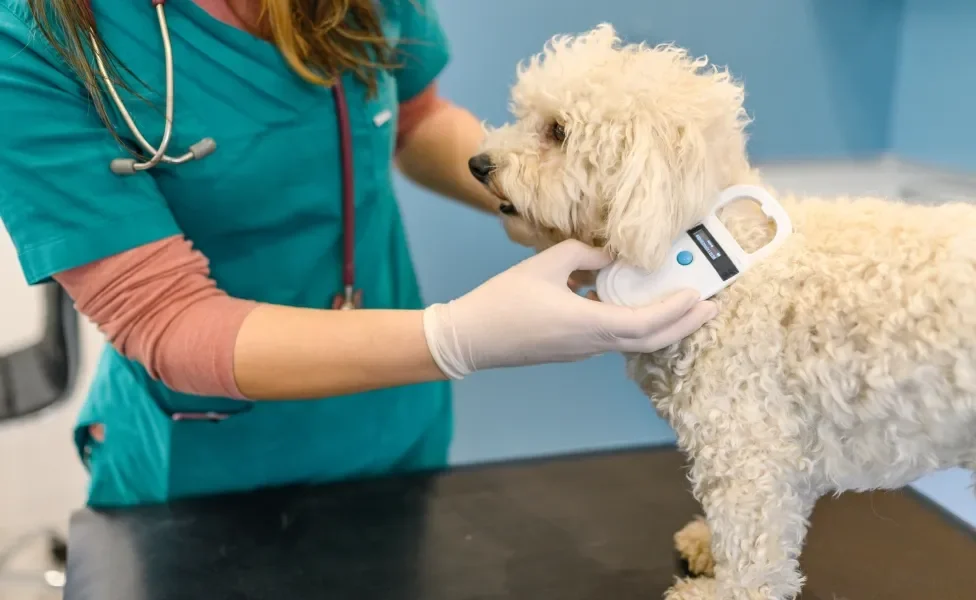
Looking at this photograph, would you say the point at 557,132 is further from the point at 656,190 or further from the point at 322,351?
the point at 322,351

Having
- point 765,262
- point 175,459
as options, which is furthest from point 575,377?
point 765,262

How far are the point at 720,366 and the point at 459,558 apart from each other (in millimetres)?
409

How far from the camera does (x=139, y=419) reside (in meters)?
1.03

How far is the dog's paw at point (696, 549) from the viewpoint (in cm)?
90

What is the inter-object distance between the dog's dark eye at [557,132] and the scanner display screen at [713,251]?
0.57 ft

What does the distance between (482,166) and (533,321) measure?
19 cm

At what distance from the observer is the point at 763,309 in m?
0.72

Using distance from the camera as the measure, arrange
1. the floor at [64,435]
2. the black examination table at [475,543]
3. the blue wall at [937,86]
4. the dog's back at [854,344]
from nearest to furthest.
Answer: the dog's back at [854,344]
the black examination table at [475,543]
the blue wall at [937,86]
the floor at [64,435]

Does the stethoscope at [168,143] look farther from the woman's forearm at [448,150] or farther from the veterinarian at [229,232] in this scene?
the woman's forearm at [448,150]

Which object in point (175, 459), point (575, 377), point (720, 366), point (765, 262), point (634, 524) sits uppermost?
point (765, 262)

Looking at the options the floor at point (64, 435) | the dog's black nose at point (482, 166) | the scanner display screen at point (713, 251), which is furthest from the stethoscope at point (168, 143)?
the floor at point (64, 435)

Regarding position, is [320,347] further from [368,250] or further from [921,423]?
[921,423]

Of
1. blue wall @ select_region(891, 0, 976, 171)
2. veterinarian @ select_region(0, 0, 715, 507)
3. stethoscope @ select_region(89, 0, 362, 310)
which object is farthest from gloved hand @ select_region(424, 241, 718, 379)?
blue wall @ select_region(891, 0, 976, 171)

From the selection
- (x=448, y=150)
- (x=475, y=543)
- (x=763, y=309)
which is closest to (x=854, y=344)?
(x=763, y=309)
